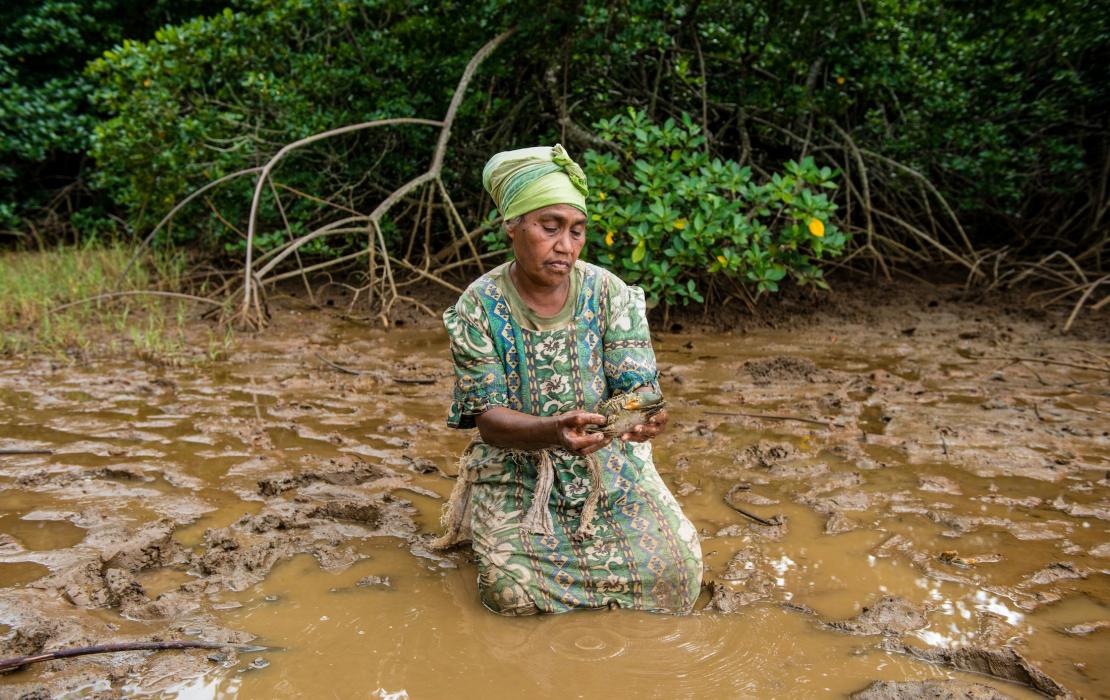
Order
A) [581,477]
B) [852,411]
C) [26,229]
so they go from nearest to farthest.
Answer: [581,477]
[852,411]
[26,229]

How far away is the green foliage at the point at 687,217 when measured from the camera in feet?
16.7

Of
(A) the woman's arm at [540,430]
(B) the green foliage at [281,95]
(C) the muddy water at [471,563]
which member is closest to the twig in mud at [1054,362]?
(C) the muddy water at [471,563]

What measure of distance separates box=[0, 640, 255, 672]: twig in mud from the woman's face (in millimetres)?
1179

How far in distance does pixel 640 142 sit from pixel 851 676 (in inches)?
153

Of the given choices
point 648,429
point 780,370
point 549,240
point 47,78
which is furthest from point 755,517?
point 47,78

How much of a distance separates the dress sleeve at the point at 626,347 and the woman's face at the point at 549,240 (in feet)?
0.65

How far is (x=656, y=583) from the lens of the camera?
229cm

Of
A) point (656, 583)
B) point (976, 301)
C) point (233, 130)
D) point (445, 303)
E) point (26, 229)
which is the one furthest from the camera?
point (26, 229)

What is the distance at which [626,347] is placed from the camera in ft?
8.04

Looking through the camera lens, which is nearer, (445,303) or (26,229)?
(445,303)

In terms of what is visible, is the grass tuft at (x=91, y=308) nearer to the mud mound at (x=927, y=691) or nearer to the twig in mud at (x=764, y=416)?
the twig in mud at (x=764, y=416)

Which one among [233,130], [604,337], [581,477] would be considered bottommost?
[581,477]

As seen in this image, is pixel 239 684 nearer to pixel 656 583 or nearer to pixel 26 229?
pixel 656 583

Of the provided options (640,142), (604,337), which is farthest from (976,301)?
(604,337)
